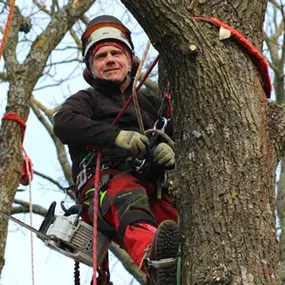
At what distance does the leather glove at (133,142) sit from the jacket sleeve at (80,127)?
0.04m

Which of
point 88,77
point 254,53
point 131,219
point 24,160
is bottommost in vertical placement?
point 131,219

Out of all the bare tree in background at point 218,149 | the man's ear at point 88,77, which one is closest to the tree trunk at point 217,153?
the bare tree in background at point 218,149

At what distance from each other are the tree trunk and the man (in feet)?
0.74

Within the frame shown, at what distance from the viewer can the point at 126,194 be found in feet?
12.5

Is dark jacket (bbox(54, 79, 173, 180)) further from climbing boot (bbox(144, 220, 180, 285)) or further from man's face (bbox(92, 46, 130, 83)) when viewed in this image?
climbing boot (bbox(144, 220, 180, 285))

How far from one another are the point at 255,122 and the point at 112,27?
4.84 feet

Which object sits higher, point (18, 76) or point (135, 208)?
point (18, 76)

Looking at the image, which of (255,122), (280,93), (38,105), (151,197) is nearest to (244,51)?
(255,122)

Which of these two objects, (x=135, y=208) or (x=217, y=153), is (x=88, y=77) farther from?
(x=217, y=153)

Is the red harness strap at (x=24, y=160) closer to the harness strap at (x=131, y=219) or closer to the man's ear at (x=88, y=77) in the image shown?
the man's ear at (x=88, y=77)

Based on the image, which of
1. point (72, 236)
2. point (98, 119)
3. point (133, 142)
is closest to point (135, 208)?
point (133, 142)

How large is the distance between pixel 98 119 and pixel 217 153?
1200mm

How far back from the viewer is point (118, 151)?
13.2 ft

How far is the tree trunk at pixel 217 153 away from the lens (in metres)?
2.95
